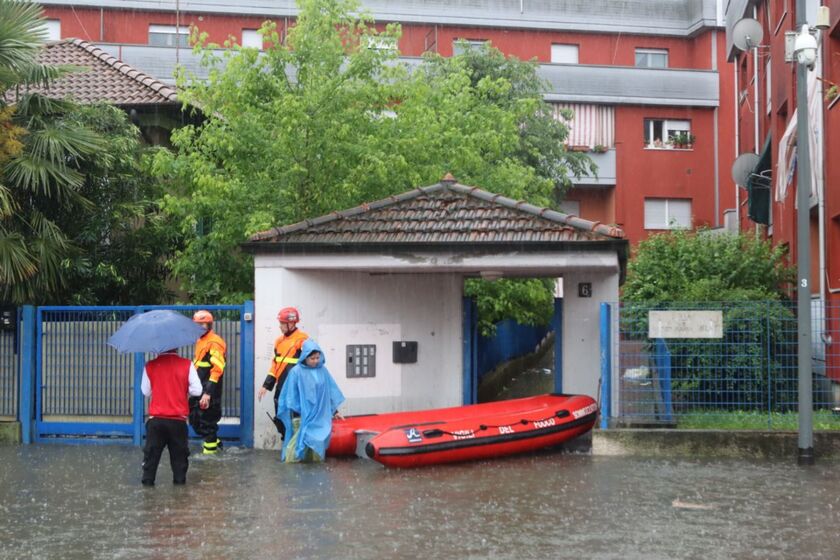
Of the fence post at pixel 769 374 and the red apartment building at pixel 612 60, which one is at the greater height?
the red apartment building at pixel 612 60

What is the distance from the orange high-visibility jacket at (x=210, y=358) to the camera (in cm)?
1509

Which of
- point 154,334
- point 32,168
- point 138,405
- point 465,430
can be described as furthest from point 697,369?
point 32,168

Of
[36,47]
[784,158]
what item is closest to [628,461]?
[784,158]

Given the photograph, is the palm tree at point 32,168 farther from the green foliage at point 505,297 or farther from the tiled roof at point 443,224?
the green foliage at point 505,297

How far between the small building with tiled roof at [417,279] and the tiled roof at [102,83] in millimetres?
8735

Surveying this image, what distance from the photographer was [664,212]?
41.1 metres

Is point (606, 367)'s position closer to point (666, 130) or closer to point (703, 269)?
point (703, 269)

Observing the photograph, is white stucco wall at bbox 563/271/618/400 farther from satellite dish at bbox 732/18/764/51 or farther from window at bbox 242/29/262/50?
window at bbox 242/29/262/50

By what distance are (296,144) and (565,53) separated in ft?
79.5

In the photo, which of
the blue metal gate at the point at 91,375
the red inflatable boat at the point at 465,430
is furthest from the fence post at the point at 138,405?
the red inflatable boat at the point at 465,430

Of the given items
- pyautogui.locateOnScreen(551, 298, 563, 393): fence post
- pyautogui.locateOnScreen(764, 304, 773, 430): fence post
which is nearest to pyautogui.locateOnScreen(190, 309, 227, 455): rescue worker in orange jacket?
pyautogui.locateOnScreen(551, 298, 563, 393): fence post

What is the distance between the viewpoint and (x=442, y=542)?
9.40 meters

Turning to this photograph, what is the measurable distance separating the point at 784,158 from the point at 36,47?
11.7 metres

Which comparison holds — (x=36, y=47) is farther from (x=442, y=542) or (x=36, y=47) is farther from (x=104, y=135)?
(x=442, y=542)
